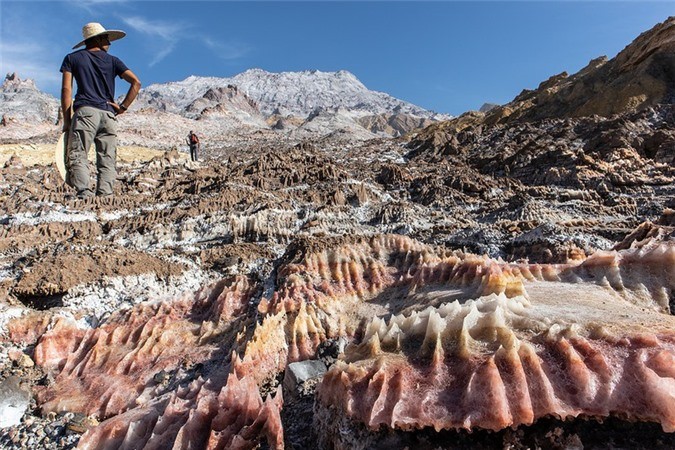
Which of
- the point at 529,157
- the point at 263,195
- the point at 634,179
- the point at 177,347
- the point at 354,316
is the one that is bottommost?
the point at 177,347

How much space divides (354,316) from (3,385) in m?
3.49

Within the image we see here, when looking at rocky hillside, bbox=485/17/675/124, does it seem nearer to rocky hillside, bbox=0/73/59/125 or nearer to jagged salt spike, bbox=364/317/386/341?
jagged salt spike, bbox=364/317/386/341

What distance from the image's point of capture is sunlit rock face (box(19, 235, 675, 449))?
6.91 feet

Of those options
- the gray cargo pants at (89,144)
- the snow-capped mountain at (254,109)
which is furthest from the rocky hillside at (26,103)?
the gray cargo pants at (89,144)

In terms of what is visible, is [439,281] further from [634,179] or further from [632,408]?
[634,179]

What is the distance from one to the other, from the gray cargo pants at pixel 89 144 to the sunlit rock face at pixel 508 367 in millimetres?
4681

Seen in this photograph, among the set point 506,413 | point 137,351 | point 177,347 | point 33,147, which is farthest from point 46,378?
point 33,147

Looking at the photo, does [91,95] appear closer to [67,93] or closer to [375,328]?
[67,93]

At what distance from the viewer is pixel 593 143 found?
1412 centimetres

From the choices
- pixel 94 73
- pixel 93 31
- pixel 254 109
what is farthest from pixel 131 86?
pixel 254 109

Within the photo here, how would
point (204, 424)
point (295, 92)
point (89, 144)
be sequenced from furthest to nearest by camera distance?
point (295, 92) → point (89, 144) → point (204, 424)

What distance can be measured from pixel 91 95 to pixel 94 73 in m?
0.27

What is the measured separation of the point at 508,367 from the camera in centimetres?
223

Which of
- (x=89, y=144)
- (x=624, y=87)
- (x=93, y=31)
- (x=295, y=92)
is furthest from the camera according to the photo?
(x=295, y=92)
